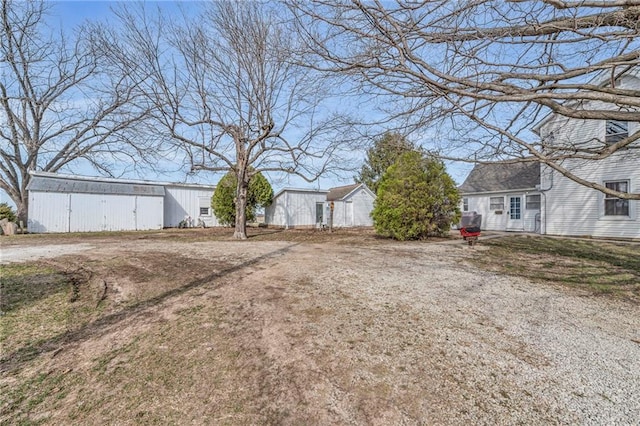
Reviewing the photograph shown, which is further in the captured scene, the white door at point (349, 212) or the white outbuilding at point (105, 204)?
the white door at point (349, 212)

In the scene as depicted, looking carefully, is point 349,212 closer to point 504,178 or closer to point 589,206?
point 504,178

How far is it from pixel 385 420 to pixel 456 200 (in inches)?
430

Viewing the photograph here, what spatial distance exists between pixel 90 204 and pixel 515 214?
22.9 meters

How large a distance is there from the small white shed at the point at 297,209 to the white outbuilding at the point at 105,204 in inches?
193

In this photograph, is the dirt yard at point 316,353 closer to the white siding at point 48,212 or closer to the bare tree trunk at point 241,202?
the bare tree trunk at point 241,202

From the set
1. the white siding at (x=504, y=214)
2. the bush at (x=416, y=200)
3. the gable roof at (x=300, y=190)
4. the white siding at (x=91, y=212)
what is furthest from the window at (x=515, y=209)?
the white siding at (x=91, y=212)

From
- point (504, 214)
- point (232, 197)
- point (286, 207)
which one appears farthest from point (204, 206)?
point (504, 214)

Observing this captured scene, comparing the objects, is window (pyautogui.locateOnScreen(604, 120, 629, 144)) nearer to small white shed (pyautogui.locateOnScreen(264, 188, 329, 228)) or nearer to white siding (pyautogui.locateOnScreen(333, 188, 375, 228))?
white siding (pyautogui.locateOnScreen(333, 188, 375, 228))


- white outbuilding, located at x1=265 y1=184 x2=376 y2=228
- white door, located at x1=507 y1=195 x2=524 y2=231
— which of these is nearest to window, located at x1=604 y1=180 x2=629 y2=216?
white door, located at x1=507 y1=195 x2=524 y2=231

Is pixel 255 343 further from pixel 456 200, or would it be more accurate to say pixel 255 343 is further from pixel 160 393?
pixel 456 200

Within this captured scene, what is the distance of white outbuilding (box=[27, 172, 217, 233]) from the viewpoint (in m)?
15.2

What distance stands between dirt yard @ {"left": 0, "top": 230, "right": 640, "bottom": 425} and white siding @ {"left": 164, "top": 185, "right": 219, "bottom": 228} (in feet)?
51.0

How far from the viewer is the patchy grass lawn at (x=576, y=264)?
518cm

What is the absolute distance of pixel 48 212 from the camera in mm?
15195
